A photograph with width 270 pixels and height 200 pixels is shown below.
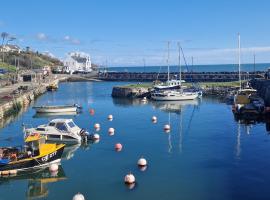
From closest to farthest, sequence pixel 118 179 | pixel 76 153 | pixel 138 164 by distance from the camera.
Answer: pixel 118 179, pixel 138 164, pixel 76 153

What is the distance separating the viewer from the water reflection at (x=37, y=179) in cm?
2541

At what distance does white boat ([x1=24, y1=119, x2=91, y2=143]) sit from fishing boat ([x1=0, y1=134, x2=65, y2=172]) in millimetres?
Result: 7506

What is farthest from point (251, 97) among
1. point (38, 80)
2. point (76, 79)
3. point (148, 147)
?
point (76, 79)

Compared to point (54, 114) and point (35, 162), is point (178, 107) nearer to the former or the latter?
point (54, 114)

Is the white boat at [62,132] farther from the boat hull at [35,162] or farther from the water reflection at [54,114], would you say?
the water reflection at [54,114]

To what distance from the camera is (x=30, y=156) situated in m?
28.7

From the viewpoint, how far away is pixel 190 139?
40375 mm

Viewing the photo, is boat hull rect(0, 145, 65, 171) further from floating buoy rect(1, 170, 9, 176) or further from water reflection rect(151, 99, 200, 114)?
water reflection rect(151, 99, 200, 114)

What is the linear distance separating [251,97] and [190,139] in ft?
81.8

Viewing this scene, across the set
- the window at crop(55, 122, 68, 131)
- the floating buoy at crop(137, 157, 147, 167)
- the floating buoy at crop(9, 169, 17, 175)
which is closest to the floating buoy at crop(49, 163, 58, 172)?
the floating buoy at crop(9, 169, 17, 175)

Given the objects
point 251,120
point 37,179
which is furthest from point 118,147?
point 251,120

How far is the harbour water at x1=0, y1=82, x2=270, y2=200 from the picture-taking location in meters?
24.6

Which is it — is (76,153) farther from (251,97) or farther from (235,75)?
(235,75)

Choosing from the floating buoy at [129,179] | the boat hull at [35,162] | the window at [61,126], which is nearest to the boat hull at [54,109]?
the window at [61,126]
